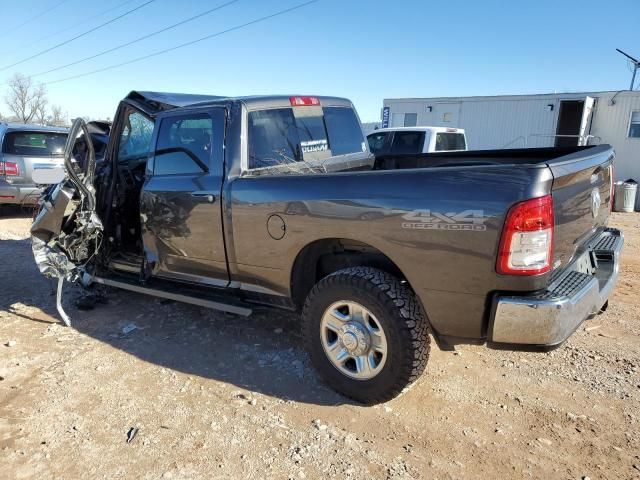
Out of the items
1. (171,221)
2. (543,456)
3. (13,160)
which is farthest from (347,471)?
(13,160)

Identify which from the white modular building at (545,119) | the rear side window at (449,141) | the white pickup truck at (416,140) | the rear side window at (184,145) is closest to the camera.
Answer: the rear side window at (184,145)

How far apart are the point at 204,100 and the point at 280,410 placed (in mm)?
2827

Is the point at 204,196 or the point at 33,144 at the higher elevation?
the point at 33,144

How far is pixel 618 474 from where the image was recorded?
2.52 metres

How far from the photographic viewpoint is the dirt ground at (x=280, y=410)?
2.67 meters

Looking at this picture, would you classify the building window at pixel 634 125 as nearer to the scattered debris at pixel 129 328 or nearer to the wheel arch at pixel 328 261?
the wheel arch at pixel 328 261

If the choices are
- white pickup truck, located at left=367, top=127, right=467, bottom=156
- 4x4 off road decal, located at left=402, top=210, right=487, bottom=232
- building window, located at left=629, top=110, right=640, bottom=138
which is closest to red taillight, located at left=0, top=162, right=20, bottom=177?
white pickup truck, located at left=367, top=127, right=467, bottom=156

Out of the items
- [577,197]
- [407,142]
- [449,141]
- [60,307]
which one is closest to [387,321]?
[577,197]

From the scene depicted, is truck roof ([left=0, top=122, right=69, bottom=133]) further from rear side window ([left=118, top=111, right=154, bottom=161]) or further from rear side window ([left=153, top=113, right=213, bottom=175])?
rear side window ([left=153, top=113, right=213, bottom=175])

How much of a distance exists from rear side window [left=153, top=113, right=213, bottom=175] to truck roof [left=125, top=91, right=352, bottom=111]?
0.15 meters

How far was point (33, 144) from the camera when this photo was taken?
9484mm

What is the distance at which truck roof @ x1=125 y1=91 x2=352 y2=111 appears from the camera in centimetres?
390

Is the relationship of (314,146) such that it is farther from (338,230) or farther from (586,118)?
(586,118)

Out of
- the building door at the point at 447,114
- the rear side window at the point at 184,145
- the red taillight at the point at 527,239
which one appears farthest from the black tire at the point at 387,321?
the building door at the point at 447,114
